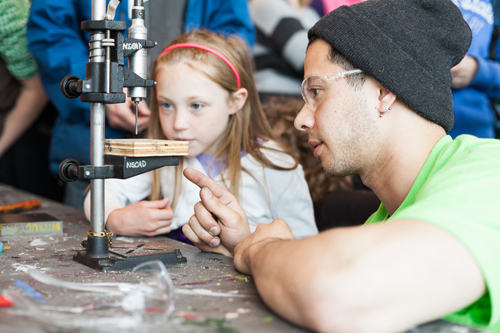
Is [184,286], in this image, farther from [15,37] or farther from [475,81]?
[15,37]

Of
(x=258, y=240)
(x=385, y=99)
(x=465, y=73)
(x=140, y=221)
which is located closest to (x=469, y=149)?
(x=385, y=99)

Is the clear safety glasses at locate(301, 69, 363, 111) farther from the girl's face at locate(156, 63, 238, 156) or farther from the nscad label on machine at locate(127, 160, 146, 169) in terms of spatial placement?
the girl's face at locate(156, 63, 238, 156)

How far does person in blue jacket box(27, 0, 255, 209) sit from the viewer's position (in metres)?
2.33

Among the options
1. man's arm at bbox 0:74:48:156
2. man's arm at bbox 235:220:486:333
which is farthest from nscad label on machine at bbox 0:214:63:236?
man's arm at bbox 0:74:48:156

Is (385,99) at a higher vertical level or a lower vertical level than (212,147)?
higher

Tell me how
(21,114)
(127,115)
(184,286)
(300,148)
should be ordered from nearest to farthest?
(184,286)
(127,115)
(300,148)
(21,114)

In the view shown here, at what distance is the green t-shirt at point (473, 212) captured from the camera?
2.55 ft

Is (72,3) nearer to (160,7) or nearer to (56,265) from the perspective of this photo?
(160,7)

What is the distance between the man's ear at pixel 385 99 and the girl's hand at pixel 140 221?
0.80 metres

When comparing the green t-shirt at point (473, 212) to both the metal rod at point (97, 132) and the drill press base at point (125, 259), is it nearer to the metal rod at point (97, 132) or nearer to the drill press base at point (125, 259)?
the drill press base at point (125, 259)

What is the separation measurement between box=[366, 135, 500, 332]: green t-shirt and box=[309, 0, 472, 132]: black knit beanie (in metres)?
0.23

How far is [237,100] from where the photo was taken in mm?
2045

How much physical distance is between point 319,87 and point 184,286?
1.92ft

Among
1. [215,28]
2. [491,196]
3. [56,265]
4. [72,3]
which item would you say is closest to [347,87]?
[491,196]
